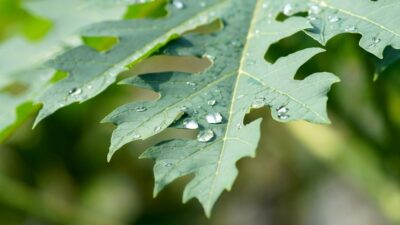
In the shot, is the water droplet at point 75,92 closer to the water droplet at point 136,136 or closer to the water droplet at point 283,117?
the water droplet at point 136,136

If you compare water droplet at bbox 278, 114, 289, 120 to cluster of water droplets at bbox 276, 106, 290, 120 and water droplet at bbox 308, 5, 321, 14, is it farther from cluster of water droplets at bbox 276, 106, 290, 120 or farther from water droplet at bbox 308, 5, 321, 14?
water droplet at bbox 308, 5, 321, 14

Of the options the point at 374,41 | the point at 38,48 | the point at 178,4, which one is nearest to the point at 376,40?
the point at 374,41

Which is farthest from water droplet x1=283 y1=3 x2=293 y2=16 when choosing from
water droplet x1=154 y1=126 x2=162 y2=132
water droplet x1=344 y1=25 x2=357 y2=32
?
water droplet x1=154 y1=126 x2=162 y2=132

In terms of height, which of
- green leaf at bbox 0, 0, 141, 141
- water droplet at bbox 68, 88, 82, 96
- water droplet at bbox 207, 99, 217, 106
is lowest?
green leaf at bbox 0, 0, 141, 141

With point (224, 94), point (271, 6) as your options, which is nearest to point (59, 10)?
point (271, 6)

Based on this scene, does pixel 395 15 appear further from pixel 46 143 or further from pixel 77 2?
pixel 46 143
